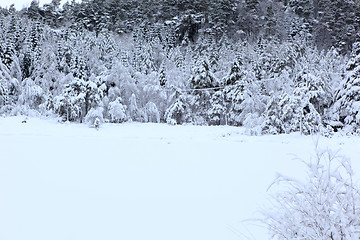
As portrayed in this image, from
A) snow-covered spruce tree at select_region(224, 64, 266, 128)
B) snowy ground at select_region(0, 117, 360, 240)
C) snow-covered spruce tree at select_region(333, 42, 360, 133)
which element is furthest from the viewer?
snow-covered spruce tree at select_region(224, 64, 266, 128)

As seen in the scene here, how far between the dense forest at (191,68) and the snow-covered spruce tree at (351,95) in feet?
0.20

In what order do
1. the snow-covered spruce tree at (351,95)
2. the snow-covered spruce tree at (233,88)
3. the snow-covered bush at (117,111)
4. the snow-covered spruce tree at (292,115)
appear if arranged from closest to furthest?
the snow-covered spruce tree at (292,115), the snow-covered spruce tree at (351,95), the snow-covered bush at (117,111), the snow-covered spruce tree at (233,88)

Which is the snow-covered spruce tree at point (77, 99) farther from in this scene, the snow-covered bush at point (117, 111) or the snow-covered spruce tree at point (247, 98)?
the snow-covered spruce tree at point (247, 98)

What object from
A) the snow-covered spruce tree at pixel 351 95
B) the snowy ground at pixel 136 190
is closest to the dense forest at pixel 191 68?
the snow-covered spruce tree at pixel 351 95

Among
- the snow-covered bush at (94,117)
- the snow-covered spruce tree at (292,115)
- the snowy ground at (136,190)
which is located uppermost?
the snow-covered spruce tree at (292,115)

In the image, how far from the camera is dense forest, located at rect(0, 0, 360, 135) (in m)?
16.0

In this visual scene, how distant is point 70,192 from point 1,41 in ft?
100

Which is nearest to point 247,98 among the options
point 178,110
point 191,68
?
point 178,110

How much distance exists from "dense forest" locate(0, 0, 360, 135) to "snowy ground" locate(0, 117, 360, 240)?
7.31 meters

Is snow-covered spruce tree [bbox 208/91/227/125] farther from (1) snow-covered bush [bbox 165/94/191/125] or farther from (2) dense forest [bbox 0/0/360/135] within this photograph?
(1) snow-covered bush [bbox 165/94/191/125]

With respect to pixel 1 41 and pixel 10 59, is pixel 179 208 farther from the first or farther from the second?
pixel 1 41

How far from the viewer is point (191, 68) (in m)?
27.8

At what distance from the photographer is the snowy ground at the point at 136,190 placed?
370cm

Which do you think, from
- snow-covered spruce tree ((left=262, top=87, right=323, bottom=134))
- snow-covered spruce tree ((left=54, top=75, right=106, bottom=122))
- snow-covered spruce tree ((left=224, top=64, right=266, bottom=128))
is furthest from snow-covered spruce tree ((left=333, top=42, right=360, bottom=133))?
snow-covered spruce tree ((left=54, top=75, right=106, bottom=122))
